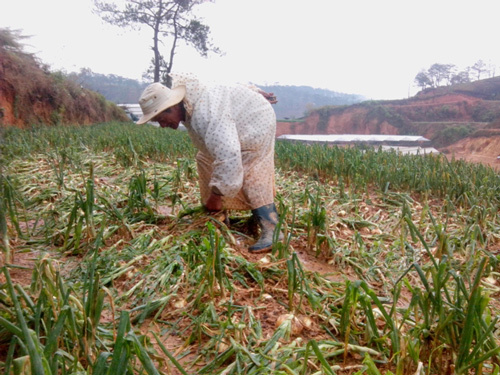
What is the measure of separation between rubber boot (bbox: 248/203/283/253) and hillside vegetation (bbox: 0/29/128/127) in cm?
872

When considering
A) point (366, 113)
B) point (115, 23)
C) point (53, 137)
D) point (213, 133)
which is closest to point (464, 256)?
point (213, 133)

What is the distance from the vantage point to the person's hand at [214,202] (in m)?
2.38

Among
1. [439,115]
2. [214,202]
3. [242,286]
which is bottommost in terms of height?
[242,286]

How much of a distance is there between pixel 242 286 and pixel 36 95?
1272 cm

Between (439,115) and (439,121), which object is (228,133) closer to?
(439,121)

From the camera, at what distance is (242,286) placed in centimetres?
189

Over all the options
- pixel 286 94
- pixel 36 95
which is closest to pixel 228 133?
pixel 36 95

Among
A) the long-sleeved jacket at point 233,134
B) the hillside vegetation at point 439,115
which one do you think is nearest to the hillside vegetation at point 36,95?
the long-sleeved jacket at point 233,134

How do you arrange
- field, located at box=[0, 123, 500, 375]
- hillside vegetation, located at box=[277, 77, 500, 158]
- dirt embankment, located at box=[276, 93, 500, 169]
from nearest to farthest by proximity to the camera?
1. field, located at box=[0, 123, 500, 375]
2. dirt embankment, located at box=[276, 93, 500, 169]
3. hillside vegetation, located at box=[277, 77, 500, 158]

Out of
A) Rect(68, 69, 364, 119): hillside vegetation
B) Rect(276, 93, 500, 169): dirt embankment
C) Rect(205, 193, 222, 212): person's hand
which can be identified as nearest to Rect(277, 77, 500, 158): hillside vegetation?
Rect(276, 93, 500, 169): dirt embankment

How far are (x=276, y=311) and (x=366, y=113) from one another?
39.9 feet

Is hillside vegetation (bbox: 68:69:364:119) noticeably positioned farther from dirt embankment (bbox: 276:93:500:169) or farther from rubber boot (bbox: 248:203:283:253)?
rubber boot (bbox: 248:203:283:253)

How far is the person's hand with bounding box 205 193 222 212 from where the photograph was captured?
2.38 metres

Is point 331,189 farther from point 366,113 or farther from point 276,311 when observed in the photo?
point 366,113
